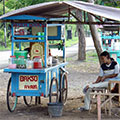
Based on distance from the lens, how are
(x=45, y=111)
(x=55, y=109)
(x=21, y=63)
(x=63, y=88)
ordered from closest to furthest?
(x=55, y=109), (x=21, y=63), (x=45, y=111), (x=63, y=88)

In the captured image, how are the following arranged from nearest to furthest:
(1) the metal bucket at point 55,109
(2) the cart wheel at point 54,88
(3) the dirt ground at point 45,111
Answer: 1. (1) the metal bucket at point 55,109
2. (3) the dirt ground at point 45,111
3. (2) the cart wheel at point 54,88

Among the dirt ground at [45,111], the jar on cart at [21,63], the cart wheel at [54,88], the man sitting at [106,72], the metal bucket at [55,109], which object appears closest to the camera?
the metal bucket at [55,109]

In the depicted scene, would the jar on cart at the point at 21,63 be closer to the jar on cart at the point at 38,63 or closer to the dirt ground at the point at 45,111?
the jar on cart at the point at 38,63

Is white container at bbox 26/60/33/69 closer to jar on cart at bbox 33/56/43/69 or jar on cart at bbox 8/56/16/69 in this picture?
jar on cart at bbox 33/56/43/69

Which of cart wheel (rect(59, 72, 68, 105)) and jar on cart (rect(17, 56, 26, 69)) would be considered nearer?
jar on cart (rect(17, 56, 26, 69))

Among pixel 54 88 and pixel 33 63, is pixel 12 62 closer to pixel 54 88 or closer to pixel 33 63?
pixel 33 63

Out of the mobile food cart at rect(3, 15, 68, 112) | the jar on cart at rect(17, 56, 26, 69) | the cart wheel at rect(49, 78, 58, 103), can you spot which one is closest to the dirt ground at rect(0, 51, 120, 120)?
the mobile food cart at rect(3, 15, 68, 112)

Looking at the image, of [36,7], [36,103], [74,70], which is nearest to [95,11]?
[36,7]

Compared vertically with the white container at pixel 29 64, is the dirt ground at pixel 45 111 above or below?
below

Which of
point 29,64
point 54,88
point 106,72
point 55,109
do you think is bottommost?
point 55,109

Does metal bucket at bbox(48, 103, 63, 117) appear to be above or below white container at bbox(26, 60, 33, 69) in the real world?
below

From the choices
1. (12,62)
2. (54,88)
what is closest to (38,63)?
(12,62)

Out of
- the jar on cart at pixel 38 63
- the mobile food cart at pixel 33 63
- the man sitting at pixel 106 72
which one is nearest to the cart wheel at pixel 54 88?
the mobile food cart at pixel 33 63

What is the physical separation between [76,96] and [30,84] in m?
2.76
